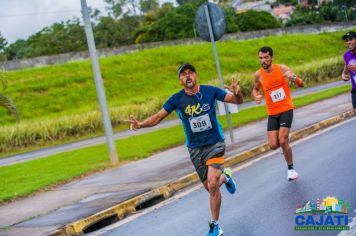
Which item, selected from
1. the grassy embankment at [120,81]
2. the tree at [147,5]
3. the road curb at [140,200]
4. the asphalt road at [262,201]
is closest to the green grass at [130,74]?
the grassy embankment at [120,81]

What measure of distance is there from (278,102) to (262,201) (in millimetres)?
2177

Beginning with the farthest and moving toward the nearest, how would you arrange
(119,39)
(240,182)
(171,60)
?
(119,39) < (171,60) < (240,182)

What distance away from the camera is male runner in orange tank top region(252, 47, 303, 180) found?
33.5 feet

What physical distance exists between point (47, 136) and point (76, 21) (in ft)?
168

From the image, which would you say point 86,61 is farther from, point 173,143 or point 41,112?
point 173,143

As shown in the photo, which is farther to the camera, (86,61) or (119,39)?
(119,39)

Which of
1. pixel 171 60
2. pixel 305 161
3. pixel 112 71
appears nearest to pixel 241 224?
pixel 305 161

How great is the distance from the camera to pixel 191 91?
24.5 ft

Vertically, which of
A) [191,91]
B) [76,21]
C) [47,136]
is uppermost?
[76,21]

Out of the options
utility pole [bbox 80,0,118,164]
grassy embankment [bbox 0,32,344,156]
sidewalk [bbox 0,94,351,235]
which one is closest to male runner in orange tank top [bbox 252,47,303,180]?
sidewalk [bbox 0,94,351,235]

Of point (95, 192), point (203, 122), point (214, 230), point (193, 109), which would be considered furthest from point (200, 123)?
point (95, 192)

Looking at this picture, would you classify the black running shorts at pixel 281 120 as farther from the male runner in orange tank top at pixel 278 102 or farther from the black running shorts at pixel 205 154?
the black running shorts at pixel 205 154

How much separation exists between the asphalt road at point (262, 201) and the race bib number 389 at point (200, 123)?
121 centimetres

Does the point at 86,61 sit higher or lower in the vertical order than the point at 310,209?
higher
